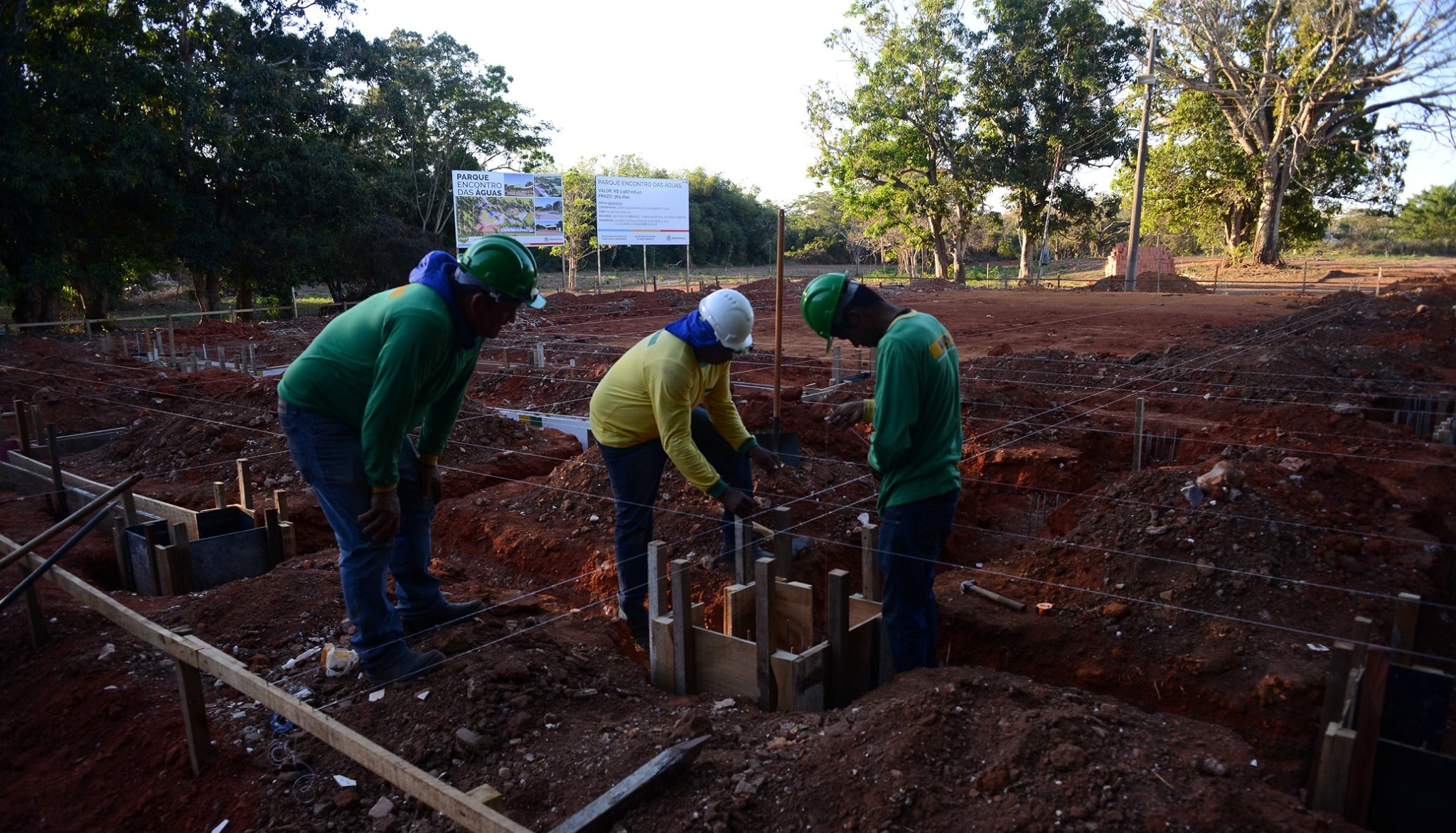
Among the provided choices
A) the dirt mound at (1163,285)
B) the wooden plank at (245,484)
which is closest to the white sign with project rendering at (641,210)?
the dirt mound at (1163,285)

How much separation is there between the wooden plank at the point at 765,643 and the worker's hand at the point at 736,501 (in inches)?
21.1

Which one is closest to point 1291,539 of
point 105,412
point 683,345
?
point 683,345

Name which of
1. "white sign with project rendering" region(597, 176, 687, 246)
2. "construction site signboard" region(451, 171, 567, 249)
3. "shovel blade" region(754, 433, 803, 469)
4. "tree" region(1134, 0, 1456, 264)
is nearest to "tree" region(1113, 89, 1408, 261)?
"tree" region(1134, 0, 1456, 264)

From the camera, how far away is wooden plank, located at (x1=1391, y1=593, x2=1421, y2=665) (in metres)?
2.90

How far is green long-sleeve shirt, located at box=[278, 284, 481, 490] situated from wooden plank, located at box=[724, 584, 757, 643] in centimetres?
A: 151

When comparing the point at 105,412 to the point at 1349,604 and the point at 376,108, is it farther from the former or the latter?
the point at 376,108

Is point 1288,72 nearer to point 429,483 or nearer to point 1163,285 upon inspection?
point 1163,285

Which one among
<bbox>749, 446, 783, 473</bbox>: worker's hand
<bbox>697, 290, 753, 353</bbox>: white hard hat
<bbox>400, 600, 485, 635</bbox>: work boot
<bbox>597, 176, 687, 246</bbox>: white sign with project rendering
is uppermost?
<bbox>597, 176, 687, 246</bbox>: white sign with project rendering

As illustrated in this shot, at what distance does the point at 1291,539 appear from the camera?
458cm

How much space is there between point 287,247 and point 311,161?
2433 millimetres

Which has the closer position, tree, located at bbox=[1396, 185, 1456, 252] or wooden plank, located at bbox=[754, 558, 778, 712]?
wooden plank, located at bbox=[754, 558, 778, 712]

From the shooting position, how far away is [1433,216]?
5191cm

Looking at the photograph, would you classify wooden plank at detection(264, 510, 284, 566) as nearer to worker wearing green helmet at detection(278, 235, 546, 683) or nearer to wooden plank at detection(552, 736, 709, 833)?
worker wearing green helmet at detection(278, 235, 546, 683)

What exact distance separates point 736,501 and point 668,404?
561 millimetres
